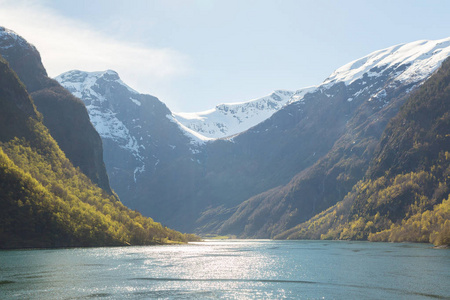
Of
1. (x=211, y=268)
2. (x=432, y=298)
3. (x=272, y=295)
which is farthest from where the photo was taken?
(x=211, y=268)

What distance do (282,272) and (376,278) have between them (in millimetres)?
23325

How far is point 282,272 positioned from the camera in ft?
371

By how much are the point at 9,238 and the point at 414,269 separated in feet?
423

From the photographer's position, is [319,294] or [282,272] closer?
[319,294]

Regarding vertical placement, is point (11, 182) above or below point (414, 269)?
above

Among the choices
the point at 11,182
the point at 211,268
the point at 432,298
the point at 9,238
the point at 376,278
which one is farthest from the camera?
the point at 11,182

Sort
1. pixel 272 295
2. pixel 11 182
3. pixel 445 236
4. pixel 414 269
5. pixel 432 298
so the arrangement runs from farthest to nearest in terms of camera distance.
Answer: pixel 445 236 → pixel 11 182 → pixel 414 269 → pixel 272 295 → pixel 432 298

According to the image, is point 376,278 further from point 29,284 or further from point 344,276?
point 29,284

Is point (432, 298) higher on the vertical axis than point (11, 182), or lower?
lower

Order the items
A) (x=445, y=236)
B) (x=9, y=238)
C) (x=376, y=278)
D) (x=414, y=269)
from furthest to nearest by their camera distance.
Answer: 1. (x=445, y=236)
2. (x=9, y=238)
3. (x=414, y=269)
4. (x=376, y=278)

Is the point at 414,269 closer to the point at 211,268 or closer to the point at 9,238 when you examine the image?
the point at 211,268

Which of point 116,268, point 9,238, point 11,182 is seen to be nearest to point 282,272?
point 116,268

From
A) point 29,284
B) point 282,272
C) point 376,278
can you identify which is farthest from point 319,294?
point 29,284

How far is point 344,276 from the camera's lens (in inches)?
4045
